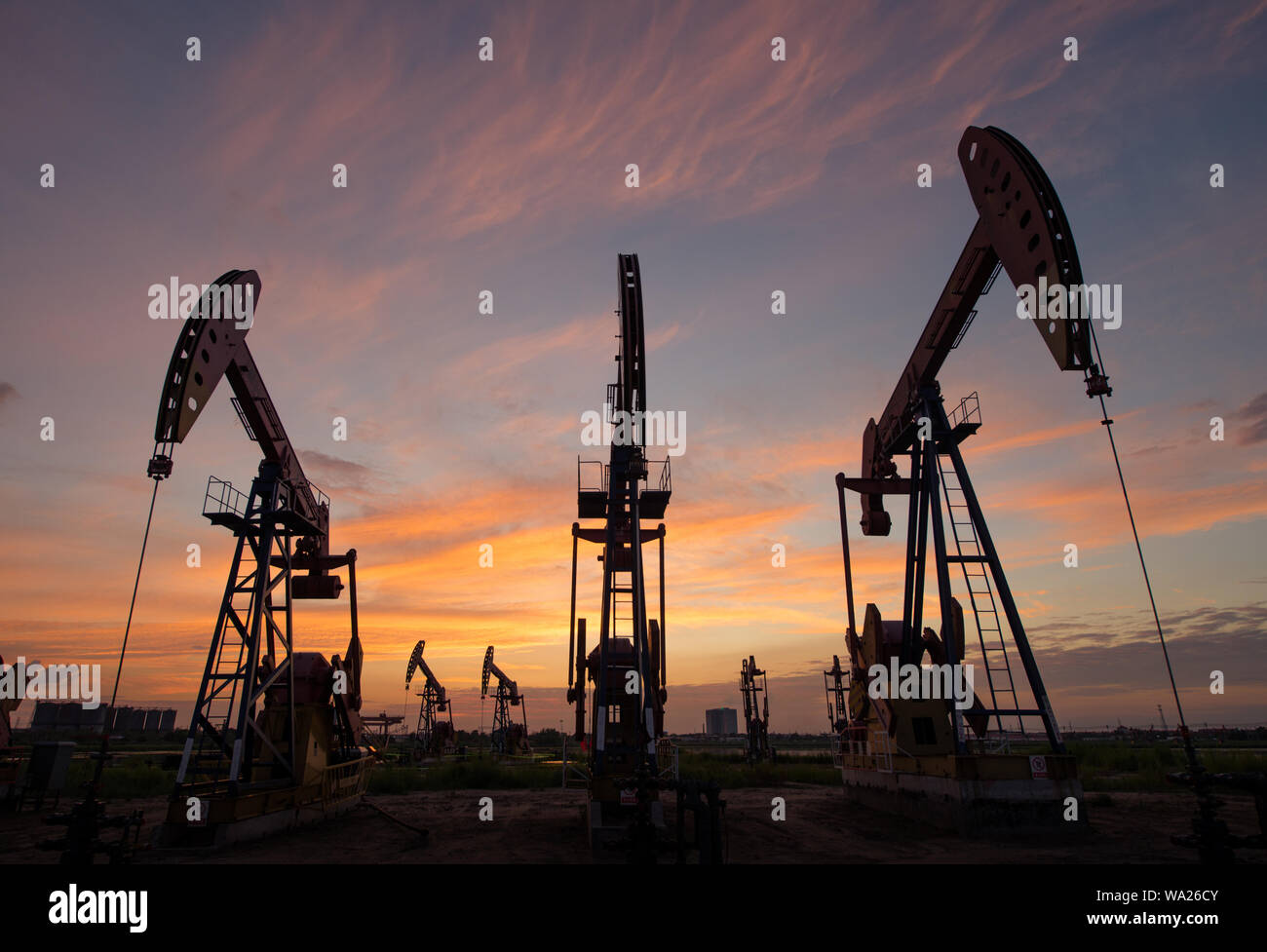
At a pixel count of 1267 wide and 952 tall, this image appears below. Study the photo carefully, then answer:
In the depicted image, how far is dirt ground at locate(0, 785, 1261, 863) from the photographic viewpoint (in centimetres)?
1174

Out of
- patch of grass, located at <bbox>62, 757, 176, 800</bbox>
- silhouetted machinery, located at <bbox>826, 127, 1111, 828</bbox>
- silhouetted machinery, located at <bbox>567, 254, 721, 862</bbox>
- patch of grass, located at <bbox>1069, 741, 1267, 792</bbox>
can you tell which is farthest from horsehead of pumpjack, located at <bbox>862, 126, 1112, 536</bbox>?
patch of grass, located at <bbox>62, 757, 176, 800</bbox>

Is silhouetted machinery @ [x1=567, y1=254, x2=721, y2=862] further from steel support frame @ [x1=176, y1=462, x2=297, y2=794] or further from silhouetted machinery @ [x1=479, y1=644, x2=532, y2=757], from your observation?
silhouetted machinery @ [x1=479, y1=644, x2=532, y2=757]

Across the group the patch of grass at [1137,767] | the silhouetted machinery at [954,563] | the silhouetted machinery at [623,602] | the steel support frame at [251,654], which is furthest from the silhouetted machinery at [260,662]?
the patch of grass at [1137,767]

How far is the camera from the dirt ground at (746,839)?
11.7 meters

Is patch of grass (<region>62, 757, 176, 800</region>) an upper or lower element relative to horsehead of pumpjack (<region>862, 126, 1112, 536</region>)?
lower

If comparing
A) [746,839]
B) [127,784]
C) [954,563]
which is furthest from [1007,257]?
[127,784]

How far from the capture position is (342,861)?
1185 centimetres

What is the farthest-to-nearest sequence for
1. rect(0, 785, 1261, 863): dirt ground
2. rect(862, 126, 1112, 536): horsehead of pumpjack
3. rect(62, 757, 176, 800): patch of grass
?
rect(62, 757, 176, 800): patch of grass < rect(862, 126, 1112, 536): horsehead of pumpjack < rect(0, 785, 1261, 863): dirt ground

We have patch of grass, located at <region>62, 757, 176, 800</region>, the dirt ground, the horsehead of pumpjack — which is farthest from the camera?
patch of grass, located at <region>62, 757, 176, 800</region>

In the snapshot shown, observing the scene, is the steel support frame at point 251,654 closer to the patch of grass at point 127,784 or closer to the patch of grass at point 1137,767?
the patch of grass at point 127,784

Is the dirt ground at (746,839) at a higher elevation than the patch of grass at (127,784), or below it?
higher
